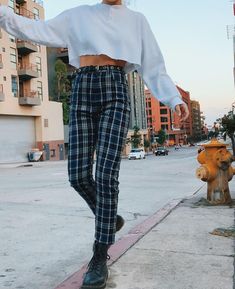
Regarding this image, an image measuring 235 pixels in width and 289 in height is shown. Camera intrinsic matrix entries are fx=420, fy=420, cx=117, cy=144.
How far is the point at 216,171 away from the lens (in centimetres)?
561

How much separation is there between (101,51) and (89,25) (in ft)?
0.72

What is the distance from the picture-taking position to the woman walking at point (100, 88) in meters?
2.57

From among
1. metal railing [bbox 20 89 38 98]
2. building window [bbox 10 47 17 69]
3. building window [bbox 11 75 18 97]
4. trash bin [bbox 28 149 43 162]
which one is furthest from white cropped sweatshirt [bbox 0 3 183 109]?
metal railing [bbox 20 89 38 98]

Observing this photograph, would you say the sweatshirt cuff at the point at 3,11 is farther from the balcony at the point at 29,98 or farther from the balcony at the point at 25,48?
the balcony at the point at 25,48

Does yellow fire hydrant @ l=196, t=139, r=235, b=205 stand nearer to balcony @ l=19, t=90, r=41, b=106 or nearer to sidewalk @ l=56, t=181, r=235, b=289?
sidewalk @ l=56, t=181, r=235, b=289

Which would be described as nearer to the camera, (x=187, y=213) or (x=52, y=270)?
(x=52, y=270)

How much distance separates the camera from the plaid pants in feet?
8.41

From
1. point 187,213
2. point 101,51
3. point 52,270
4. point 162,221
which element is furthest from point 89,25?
point 187,213

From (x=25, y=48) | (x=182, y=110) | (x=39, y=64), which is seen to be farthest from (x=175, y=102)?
(x=39, y=64)

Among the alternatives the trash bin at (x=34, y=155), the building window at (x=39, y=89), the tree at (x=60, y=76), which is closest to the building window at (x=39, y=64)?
the building window at (x=39, y=89)

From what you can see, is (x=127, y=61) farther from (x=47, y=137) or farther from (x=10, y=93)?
(x=47, y=137)

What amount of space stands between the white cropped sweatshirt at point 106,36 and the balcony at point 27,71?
40232 millimetres

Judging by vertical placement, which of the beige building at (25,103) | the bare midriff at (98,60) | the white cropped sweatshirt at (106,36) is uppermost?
the beige building at (25,103)

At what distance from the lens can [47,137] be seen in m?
44.9
